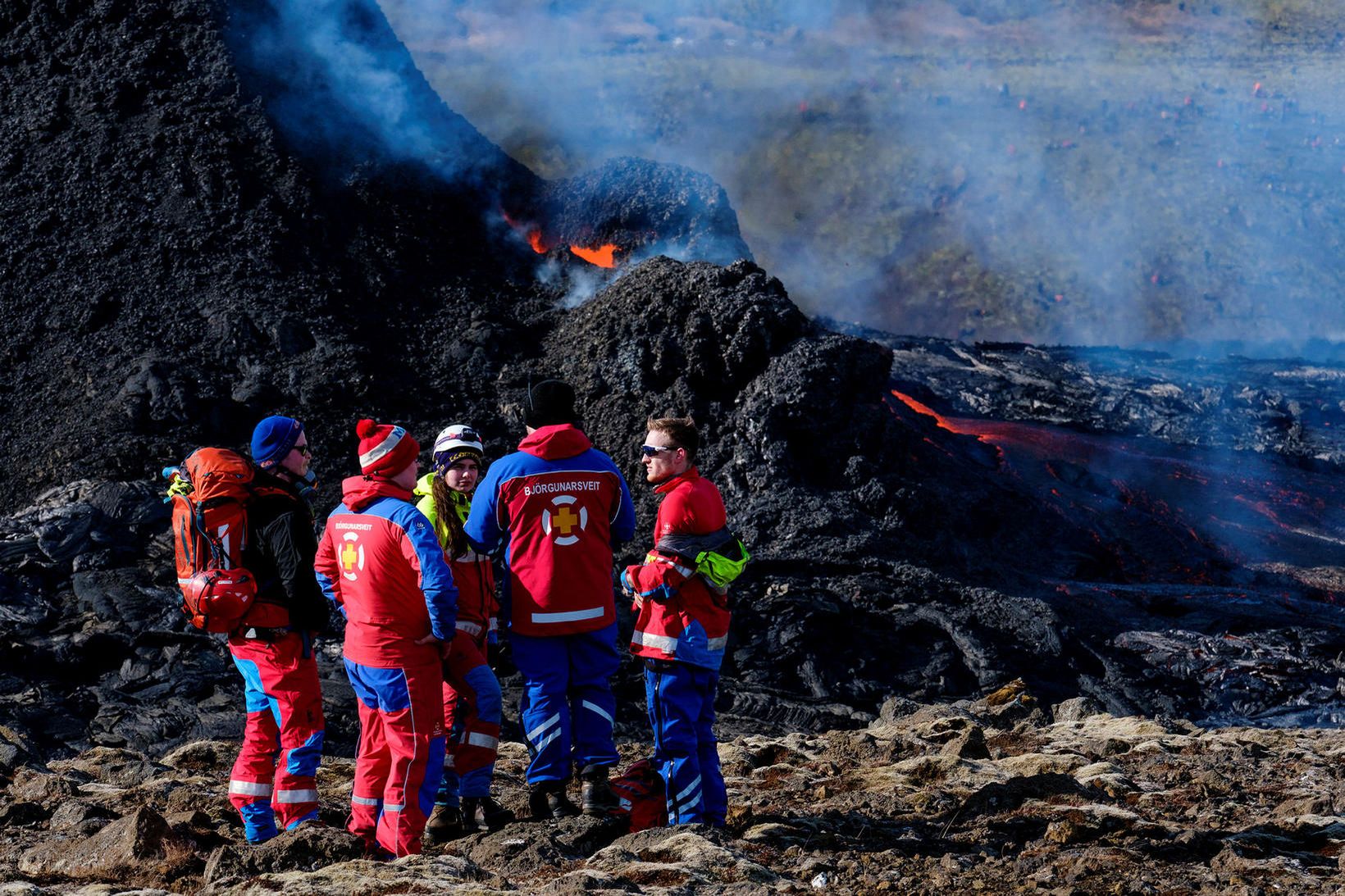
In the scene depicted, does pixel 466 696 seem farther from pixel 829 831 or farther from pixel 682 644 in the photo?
pixel 829 831

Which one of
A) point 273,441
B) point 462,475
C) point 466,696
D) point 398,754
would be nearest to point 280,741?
point 398,754

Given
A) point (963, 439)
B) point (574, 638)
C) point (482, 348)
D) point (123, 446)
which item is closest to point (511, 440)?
point (482, 348)

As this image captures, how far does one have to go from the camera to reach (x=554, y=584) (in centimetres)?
582

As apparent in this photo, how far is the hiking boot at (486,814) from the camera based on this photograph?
595 cm

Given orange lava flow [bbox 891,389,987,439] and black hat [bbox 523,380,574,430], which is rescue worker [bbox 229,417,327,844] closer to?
black hat [bbox 523,380,574,430]

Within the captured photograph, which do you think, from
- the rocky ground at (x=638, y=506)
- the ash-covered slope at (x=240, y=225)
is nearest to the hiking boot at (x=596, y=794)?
the rocky ground at (x=638, y=506)

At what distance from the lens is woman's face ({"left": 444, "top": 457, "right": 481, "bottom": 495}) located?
6.21 metres

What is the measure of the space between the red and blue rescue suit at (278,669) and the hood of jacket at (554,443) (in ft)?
3.42

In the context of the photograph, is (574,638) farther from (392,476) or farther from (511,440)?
(511,440)

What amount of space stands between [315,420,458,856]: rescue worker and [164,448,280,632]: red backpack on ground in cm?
47

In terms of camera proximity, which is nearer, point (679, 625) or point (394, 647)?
point (394, 647)

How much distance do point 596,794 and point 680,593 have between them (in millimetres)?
939

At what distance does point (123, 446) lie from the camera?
12.7 metres

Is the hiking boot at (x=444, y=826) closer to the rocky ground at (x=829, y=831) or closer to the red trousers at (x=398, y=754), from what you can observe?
the rocky ground at (x=829, y=831)
